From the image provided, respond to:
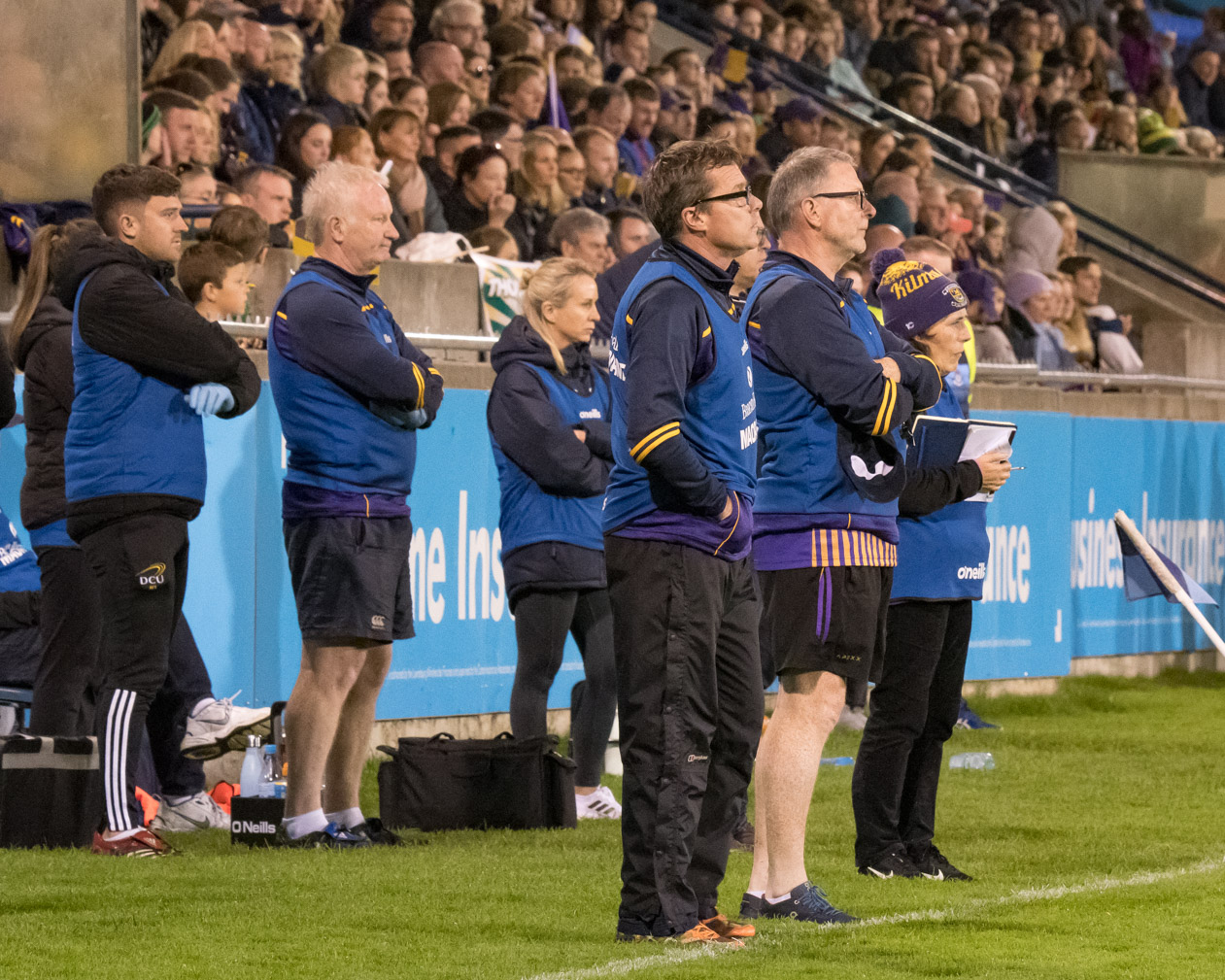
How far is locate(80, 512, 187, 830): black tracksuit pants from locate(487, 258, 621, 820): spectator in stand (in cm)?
161

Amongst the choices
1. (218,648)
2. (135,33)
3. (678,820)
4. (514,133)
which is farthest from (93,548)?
(514,133)

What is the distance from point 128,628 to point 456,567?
2963 millimetres

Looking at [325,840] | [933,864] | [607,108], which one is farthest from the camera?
[607,108]

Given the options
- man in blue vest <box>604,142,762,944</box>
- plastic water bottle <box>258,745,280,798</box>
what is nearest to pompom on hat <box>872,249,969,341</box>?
man in blue vest <box>604,142,762,944</box>

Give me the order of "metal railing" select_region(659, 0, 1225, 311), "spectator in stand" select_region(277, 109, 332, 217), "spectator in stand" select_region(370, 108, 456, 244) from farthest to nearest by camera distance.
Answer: "metal railing" select_region(659, 0, 1225, 311)
"spectator in stand" select_region(370, 108, 456, 244)
"spectator in stand" select_region(277, 109, 332, 217)

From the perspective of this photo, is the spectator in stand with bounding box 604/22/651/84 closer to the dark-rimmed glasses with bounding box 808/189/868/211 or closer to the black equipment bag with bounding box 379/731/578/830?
the black equipment bag with bounding box 379/731/578/830

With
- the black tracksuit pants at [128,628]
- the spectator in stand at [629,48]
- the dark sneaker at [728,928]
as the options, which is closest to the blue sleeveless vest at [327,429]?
the black tracksuit pants at [128,628]

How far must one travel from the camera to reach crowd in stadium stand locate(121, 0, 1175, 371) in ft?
Answer: 38.2

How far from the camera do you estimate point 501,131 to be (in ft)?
44.1

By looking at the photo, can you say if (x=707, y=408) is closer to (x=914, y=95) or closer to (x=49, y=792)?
(x=49, y=792)

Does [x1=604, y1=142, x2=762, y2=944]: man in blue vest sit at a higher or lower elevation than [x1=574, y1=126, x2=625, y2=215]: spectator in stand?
lower

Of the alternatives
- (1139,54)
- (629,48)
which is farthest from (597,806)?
(1139,54)

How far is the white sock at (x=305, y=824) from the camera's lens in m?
7.15

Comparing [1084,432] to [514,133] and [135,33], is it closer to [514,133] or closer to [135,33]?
[514,133]
